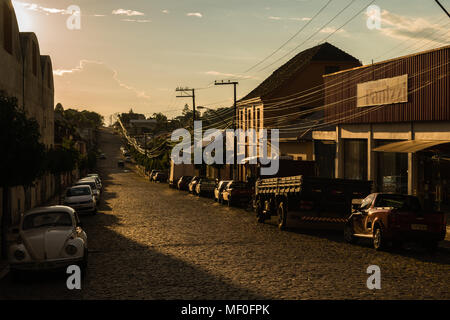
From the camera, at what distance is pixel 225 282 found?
448 inches

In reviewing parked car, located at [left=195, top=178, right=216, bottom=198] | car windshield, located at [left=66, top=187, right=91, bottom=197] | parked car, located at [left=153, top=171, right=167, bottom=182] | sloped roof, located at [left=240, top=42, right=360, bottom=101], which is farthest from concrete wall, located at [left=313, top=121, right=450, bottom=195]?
parked car, located at [left=153, top=171, right=167, bottom=182]

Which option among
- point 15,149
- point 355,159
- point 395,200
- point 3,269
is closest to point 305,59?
point 355,159

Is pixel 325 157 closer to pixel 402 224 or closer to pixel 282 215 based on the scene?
pixel 282 215

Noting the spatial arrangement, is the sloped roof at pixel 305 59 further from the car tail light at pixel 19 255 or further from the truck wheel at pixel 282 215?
the car tail light at pixel 19 255

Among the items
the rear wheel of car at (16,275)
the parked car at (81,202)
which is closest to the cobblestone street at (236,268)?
the rear wheel of car at (16,275)

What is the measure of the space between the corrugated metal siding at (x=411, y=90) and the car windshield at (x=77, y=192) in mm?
16287

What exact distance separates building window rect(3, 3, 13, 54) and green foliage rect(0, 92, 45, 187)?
11.3 metres

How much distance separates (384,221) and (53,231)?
9.14 meters

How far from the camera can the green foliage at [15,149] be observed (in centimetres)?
1529

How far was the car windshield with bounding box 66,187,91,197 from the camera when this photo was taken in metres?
29.3

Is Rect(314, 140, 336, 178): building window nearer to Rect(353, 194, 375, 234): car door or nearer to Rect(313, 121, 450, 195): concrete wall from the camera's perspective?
Rect(313, 121, 450, 195): concrete wall

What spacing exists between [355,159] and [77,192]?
17.0 m
